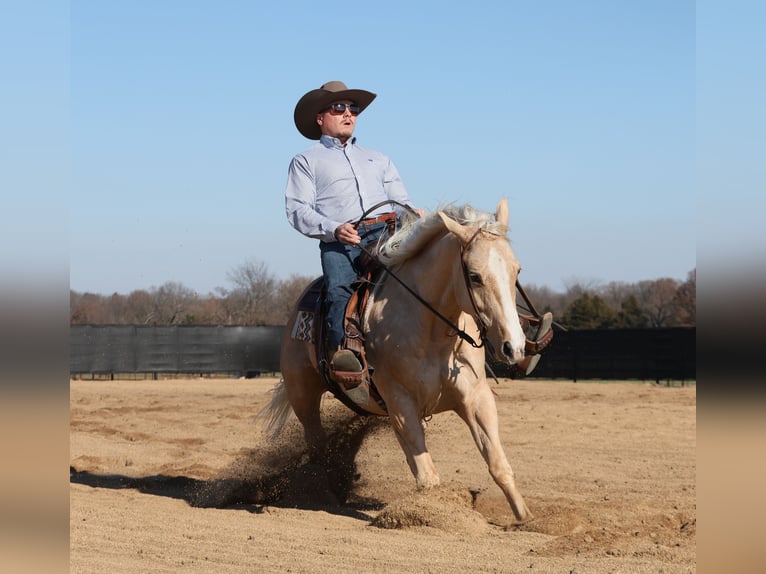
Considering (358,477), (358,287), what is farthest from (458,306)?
(358,477)

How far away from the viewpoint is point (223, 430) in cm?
1358

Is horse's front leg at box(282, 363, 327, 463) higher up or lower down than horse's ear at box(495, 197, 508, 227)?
lower down

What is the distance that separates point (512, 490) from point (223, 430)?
8.22m

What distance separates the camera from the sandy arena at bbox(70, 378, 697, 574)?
5.05m

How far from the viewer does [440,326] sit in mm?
6297

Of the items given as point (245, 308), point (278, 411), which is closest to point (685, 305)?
point (245, 308)

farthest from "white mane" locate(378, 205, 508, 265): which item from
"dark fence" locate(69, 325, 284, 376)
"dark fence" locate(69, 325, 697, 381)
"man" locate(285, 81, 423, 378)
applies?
"dark fence" locate(69, 325, 284, 376)

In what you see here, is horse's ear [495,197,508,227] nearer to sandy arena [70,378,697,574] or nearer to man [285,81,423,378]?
man [285,81,423,378]

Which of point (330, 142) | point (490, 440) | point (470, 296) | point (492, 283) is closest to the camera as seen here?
point (492, 283)

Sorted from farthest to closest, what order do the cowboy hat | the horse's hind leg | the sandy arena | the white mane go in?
the horse's hind leg < the cowboy hat < the white mane < the sandy arena

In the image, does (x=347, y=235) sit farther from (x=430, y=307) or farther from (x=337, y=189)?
(x=430, y=307)

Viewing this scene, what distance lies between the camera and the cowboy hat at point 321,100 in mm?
7340

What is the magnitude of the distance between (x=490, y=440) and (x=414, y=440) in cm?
52

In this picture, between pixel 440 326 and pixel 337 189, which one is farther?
pixel 337 189
